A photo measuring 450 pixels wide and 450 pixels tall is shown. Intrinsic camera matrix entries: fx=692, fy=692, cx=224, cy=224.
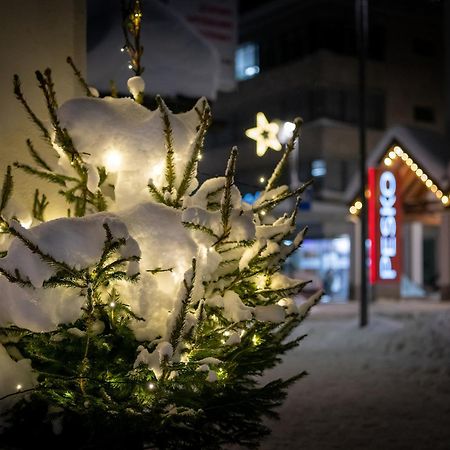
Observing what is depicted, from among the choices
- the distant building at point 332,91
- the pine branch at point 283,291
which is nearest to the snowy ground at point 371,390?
the pine branch at point 283,291

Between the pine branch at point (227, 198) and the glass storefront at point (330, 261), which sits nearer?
the pine branch at point (227, 198)

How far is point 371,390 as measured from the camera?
8953 mm

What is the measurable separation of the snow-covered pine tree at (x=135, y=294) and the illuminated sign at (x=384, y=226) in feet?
55.9

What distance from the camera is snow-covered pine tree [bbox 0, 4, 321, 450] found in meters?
2.98

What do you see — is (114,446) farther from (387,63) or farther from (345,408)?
(387,63)

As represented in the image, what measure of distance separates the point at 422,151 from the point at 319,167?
11740mm

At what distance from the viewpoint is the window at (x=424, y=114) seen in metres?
37.2

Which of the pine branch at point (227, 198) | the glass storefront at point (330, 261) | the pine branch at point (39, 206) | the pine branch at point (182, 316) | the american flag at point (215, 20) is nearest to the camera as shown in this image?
the pine branch at point (182, 316)

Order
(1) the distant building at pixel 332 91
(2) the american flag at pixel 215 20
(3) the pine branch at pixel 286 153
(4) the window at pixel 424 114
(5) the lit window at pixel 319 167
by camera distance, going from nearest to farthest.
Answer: (3) the pine branch at pixel 286 153, (2) the american flag at pixel 215 20, (1) the distant building at pixel 332 91, (5) the lit window at pixel 319 167, (4) the window at pixel 424 114

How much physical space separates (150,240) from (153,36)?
10.3 ft

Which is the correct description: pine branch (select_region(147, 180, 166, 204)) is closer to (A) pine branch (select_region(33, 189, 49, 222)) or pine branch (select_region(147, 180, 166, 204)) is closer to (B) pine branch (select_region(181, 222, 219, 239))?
(B) pine branch (select_region(181, 222, 219, 239))

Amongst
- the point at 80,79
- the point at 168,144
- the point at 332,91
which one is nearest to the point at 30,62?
the point at 80,79

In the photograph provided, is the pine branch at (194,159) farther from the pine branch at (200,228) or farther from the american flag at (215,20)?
the american flag at (215,20)

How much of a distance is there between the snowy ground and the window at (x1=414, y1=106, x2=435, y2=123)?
24711 millimetres
